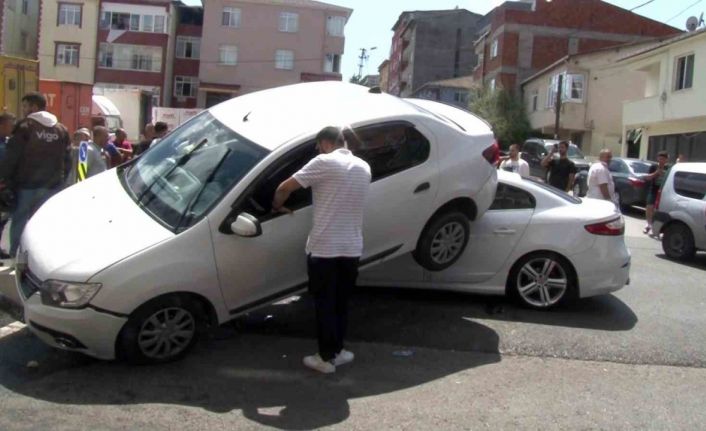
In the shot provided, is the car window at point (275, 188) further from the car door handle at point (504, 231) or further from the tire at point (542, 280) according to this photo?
the tire at point (542, 280)

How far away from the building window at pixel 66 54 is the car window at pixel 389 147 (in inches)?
2231

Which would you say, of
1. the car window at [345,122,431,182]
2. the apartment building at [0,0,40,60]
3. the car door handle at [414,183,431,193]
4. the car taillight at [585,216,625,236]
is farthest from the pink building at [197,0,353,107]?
the car door handle at [414,183,431,193]

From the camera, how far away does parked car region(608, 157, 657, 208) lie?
1978 centimetres

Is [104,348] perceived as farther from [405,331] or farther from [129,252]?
[405,331]

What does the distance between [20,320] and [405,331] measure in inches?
124

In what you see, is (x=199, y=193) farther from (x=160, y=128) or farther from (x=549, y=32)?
(x=549, y=32)

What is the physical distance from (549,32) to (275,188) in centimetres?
4792

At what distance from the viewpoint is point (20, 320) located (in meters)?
6.19

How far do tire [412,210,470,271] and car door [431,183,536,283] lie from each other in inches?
24.0

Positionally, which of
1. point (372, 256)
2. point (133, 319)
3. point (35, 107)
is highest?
point (35, 107)

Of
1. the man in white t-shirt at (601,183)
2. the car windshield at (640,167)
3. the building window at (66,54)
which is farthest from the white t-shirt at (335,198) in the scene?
the building window at (66,54)

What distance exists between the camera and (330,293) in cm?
530

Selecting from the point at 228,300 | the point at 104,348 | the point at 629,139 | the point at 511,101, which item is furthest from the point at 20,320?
the point at 511,101

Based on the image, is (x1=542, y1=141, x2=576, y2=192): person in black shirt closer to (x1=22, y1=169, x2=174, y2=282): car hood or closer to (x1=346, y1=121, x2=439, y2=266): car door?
(x1=346, y1=121, x2=439, y2=266): car door
